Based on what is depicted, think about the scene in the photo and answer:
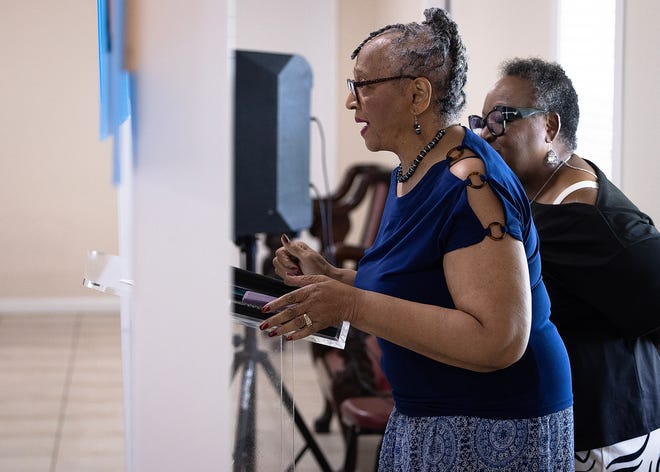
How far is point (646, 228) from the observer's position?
1604 mm

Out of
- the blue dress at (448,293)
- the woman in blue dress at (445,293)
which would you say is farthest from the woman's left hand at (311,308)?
the blue dress at (448,293)

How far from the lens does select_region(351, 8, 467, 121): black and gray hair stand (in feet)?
4.35

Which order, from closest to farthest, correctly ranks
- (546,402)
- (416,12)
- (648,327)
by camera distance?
(546,402) < (648,327) < (416,12)

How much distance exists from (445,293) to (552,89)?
2.17 feet

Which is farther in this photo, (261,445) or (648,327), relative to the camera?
(648,327)

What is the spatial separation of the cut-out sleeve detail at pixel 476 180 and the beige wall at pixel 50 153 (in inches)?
221

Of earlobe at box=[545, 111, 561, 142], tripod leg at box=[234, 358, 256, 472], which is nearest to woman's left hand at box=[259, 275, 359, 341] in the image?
tripod leg at box=[234, 358, 256, 472]

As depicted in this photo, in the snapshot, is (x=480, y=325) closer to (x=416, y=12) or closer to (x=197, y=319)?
(x=197, y=319)

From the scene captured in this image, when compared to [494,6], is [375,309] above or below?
below

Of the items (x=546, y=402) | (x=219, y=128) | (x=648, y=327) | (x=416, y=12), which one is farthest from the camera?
(x=416, y=12)

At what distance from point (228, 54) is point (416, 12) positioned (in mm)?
3182

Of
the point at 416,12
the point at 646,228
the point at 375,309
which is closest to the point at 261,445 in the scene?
the point at 375,309

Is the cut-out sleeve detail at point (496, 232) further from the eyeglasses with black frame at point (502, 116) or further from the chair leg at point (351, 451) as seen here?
the chair leg at point (351, 451)

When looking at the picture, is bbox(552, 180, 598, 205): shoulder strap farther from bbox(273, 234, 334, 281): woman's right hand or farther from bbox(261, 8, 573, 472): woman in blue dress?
bbox(273, 234, 334, 281): woman's right hand
